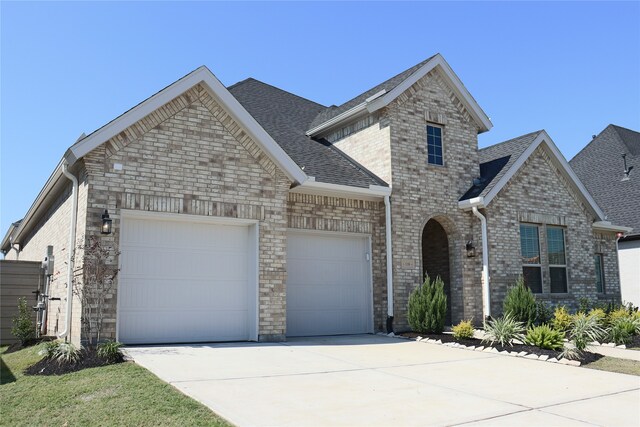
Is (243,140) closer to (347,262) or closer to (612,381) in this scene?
(347,262)

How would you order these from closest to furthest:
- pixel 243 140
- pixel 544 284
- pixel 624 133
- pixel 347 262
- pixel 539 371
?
pixel 539 371
pixel 243 140
pixel 347 262
pixel 544 284
pixel 624 133

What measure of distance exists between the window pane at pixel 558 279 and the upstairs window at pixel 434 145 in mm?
4961

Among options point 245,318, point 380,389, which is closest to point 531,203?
point 245,318

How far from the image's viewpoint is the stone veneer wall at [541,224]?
15474 mm

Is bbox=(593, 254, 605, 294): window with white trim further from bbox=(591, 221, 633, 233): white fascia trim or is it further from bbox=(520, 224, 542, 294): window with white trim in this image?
bbox=(520, 224, 542, 294): window with white trim

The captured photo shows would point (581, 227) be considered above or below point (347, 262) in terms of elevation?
above

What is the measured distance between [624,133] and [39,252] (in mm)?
26887

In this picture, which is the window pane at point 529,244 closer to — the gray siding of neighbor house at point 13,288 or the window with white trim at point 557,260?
the window with white trim at point 557,260

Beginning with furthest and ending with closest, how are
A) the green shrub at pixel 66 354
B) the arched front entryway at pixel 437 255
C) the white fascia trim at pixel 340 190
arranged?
the arched front entryway at pixel 437 255, the white fascia trim at pixel 340 190, the green shrub at pixel 66 354

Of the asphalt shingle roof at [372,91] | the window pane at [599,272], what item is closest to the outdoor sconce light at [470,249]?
the asphalt shingle roof at [372,91]

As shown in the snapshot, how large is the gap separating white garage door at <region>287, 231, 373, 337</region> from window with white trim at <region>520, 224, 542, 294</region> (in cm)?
503

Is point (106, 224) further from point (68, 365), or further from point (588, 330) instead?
point (588, 330)

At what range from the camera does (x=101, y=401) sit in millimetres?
6492

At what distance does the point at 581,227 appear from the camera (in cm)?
1753
